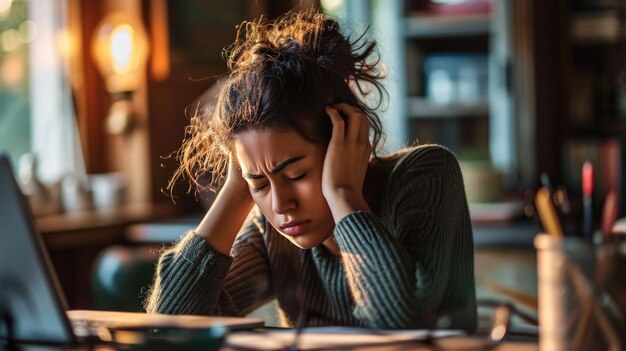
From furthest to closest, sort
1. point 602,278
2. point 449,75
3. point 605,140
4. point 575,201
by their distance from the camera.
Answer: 1. point 449,75
2. point 605,140
3. point 575,201
4. point 602,278

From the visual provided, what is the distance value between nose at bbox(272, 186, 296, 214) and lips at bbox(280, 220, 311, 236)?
3 centimetres

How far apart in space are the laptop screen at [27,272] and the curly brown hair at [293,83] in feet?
1.79

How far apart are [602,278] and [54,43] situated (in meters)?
3.50

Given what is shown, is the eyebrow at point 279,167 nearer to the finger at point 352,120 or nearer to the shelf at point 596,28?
the finger at point 352,120

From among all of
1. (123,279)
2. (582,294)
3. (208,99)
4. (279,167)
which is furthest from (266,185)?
(208,99)

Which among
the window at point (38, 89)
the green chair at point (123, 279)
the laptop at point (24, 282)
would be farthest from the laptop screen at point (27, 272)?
the window at point (38, 89)

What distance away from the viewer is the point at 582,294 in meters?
0.74

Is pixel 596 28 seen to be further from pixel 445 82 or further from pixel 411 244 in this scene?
pixel 411 244

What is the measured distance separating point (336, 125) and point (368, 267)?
24 centimetres

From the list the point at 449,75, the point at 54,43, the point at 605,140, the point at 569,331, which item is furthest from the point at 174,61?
the point at 569,331

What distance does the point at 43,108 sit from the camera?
3965 millimetres

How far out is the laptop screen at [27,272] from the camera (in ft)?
3.31

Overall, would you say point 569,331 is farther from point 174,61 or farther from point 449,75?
point 449,75

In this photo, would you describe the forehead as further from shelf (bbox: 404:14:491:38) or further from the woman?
shelf (bbox: 404:14:491:38)
